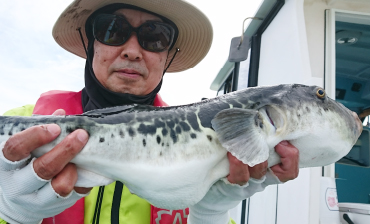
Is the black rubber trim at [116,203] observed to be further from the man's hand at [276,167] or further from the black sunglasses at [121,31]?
the black sunglasses at [121,31]

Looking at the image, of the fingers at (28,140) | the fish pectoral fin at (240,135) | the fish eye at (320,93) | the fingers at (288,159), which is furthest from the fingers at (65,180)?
the fish eye at (320,93)

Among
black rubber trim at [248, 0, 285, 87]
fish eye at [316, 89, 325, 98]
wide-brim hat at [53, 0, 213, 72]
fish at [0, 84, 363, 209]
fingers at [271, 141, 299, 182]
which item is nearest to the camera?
fish at [0, 84, 363, 209]

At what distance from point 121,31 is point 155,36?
36 cm

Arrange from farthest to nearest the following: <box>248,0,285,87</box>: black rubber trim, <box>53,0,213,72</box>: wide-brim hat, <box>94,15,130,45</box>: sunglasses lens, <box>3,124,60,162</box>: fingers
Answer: <box>248,0,285,87</box>: black rubber trim < <box>53,0,213,72</box>: wide-brim hat < <box>94,15,130,45</box>: sunglasses lens < <box>3,124,60,162</box>: fingers

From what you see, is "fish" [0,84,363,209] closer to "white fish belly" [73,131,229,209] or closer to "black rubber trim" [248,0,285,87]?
"white fish belly" [73,131,229,209]

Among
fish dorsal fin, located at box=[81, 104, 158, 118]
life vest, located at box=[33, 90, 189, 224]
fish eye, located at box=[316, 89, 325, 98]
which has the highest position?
fish eye, located at box=[316, 89, 325, 98]

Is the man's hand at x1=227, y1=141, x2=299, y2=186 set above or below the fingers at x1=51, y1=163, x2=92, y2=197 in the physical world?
above

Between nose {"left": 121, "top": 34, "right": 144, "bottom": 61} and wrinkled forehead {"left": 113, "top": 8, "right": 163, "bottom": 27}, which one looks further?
wrinkled forehead {"left": 113, "top": 8, "right": 163, "bottom": 27}

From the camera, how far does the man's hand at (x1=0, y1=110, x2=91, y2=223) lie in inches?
66.5

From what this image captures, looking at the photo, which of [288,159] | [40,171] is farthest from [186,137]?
[40,171]

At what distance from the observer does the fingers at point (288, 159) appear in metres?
2.06

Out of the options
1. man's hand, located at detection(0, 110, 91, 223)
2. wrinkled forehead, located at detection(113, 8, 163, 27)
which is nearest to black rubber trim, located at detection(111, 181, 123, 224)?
man's hand, located at detection(0, 110, 91, 223)

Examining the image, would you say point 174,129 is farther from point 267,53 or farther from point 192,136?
point 267,53

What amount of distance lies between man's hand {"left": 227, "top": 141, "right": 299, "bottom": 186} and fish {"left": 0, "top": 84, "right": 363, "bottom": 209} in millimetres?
54
